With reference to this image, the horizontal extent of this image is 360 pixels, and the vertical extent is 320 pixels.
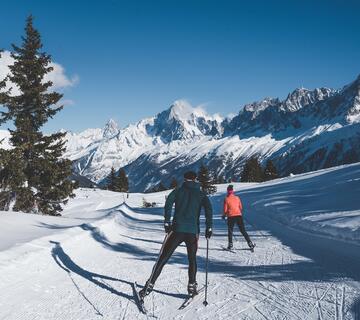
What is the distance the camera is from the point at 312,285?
25.6 ft

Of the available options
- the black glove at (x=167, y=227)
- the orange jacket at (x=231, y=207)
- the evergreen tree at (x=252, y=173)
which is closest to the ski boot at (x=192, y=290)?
the black glove at (x=167, y=227)

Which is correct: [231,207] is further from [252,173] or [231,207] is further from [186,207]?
[252,173]

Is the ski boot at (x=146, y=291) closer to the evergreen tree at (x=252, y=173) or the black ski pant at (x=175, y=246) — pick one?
the black ski pant at (x=175, y=246)

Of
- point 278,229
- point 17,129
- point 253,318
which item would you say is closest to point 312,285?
point 253,318

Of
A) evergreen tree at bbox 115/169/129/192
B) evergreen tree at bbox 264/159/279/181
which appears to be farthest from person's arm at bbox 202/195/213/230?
evergreen tree at bbox 115/169/129/192

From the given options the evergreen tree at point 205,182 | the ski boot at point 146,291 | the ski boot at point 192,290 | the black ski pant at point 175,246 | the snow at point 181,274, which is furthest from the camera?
the evergreen tree at point 205,182

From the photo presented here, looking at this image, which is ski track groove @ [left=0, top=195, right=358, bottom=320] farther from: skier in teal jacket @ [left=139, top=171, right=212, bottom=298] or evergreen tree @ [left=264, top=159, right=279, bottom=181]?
evergreen tree @ [left=264, top=159, right=279, bottom=181]

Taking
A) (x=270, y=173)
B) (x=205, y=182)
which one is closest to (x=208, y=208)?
(x=205, y=182)

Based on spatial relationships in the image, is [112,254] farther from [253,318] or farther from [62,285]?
[253,318]

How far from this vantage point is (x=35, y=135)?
2441 centimetres

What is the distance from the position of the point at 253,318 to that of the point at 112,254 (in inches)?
301

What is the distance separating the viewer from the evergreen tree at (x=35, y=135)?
24188 mm

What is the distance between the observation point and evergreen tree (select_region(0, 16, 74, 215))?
2419cm

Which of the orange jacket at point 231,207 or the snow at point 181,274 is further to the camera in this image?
the orange jacket at point 231,207
